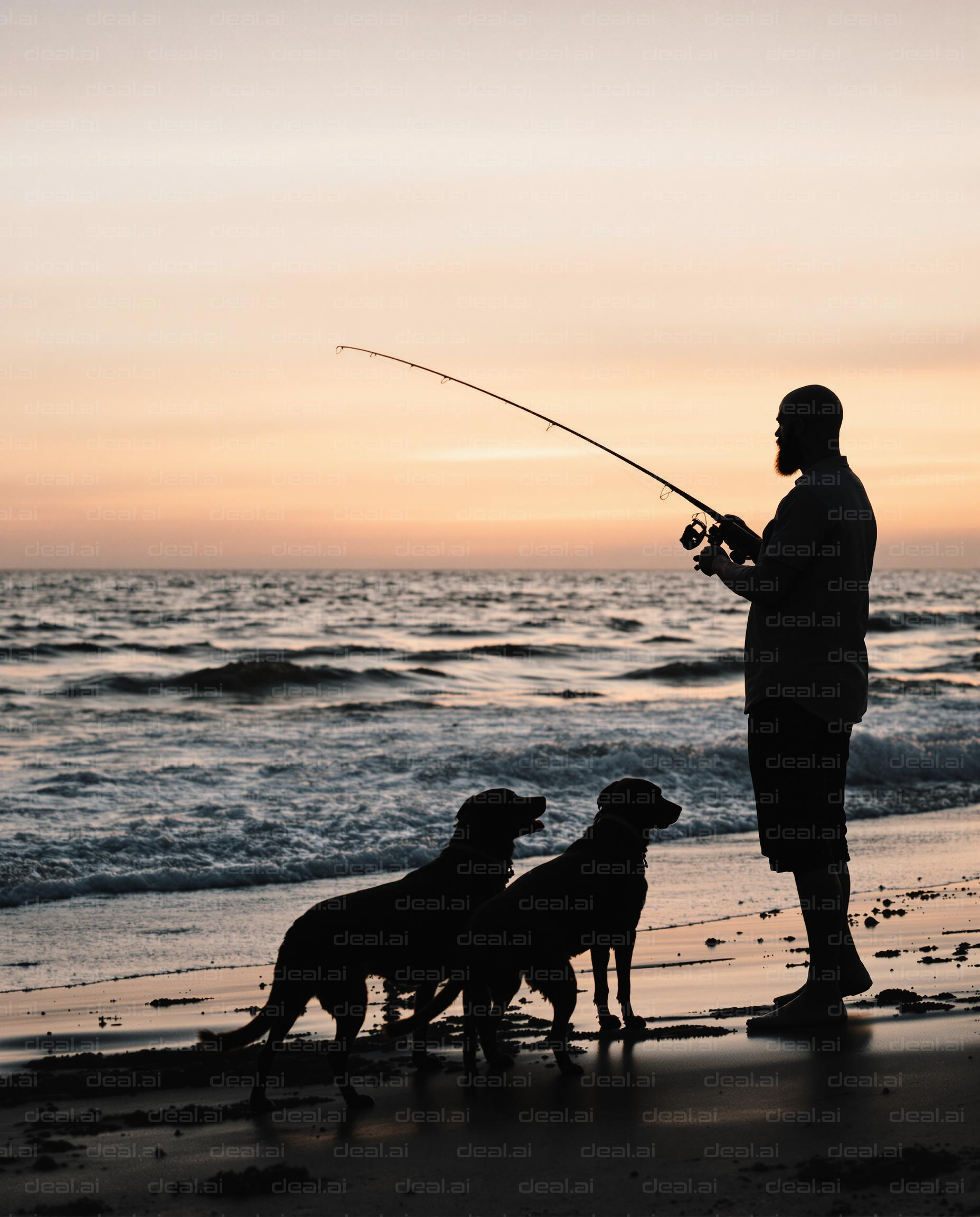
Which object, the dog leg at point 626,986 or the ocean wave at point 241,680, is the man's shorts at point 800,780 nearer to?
the dog leg at point 626,986

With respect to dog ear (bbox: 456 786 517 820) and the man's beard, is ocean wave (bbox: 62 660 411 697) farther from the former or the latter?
the man's beard

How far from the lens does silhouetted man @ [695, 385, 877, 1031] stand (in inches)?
165

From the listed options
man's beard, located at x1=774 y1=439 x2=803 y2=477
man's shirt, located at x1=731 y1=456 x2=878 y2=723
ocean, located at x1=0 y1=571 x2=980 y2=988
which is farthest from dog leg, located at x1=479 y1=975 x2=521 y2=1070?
ocean, located at x1=0 y1=571 x2=980 y2=988

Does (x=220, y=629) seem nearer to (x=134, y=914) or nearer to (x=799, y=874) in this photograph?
(x=134, y=914)

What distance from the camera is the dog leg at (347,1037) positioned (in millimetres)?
3785

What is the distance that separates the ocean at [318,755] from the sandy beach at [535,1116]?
5.92 ft

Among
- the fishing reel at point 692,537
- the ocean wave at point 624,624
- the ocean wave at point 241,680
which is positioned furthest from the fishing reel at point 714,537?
the ocean wave at point 624,624

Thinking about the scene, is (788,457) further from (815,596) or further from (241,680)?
(241,680)

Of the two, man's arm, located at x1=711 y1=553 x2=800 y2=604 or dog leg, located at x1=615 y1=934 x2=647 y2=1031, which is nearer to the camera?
man's arm, located at x1=711 y1=553 x2=800 y2=604

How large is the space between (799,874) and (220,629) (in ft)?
111

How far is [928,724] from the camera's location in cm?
1653

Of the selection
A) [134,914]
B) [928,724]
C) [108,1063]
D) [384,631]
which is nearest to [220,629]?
[384,631]

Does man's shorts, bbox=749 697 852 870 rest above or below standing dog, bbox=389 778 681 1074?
above

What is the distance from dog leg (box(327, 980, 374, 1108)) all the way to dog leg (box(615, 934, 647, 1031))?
1039mm
